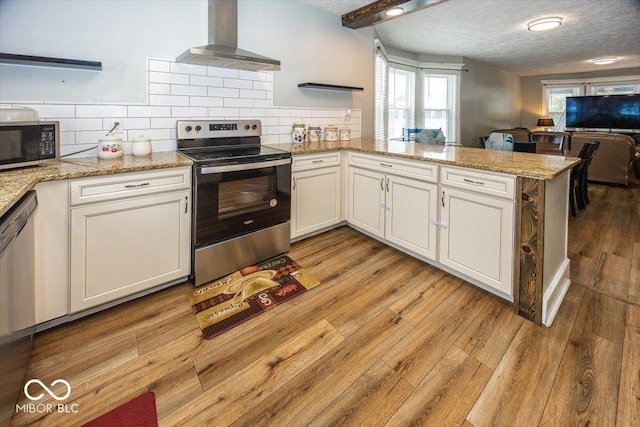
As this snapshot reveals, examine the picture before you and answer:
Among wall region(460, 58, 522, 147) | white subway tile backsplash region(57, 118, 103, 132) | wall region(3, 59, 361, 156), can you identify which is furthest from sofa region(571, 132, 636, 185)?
white subway tile backsplash region(57, 118, 103, 132)

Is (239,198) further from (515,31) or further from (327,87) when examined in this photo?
(515,31)

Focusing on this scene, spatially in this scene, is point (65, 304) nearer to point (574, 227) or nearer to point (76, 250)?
point (76, 250)

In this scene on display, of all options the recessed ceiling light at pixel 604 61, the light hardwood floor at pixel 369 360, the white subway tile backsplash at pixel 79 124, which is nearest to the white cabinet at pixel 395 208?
the light hardwood floor at pixel 369 360

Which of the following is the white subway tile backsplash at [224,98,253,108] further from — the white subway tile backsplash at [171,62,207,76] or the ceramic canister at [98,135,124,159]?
the ceramic canister at [98,135,124,159]

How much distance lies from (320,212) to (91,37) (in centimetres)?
213

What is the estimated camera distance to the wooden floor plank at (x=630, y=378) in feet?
4.30

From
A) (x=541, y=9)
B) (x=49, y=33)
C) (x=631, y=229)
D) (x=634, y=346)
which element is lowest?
(x=634, y=346)

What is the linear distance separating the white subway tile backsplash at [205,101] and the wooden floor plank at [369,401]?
239 centimetres

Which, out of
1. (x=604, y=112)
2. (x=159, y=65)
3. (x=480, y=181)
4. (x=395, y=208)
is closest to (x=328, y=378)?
(x=480, y=181)

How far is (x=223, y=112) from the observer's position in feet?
9.66

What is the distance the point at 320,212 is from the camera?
3162mm

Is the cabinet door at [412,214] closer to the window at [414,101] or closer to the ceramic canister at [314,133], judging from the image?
the ceramic canister at [314,133]

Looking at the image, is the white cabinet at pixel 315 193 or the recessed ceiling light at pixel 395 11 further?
→ the recessed ceiling light at pixel 395 11

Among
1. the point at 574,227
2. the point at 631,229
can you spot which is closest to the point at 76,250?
the point at 574,227
